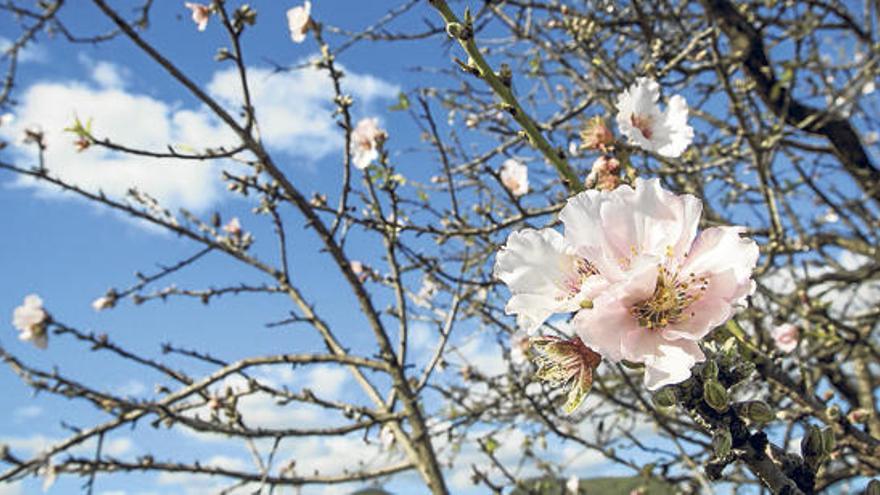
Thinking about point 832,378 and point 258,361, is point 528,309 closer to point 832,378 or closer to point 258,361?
point 258,361

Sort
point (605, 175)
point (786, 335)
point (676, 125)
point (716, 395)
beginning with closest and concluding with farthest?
point (716, 395) → point (605, 175) → point (676, 125) → point (786, 335)

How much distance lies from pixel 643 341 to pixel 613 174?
562mm

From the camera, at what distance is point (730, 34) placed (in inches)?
126

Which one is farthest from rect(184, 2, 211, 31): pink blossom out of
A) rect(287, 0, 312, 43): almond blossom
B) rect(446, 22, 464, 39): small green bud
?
rect(446, 22, 464, 39): small green bud

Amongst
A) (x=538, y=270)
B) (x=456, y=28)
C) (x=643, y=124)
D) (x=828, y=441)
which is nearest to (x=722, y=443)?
(x=828, y=441)

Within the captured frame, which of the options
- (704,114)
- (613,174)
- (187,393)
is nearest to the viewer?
(613,174)

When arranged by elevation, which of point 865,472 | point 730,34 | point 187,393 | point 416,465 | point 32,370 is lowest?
point 865,472

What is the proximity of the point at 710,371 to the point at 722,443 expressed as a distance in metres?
0.07

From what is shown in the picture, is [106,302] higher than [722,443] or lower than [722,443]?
higher

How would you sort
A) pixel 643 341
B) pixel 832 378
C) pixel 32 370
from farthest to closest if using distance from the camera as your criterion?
1. pixel 832 378
2. pixel 32 370
3. pixel 643 341

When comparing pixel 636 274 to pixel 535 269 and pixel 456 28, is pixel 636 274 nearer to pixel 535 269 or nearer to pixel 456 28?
pixel 535 269

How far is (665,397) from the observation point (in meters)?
0.76

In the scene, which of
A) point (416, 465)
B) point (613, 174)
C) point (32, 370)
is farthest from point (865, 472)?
point (32, 370)

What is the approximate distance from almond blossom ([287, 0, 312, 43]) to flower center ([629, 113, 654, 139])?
5.54 feet
